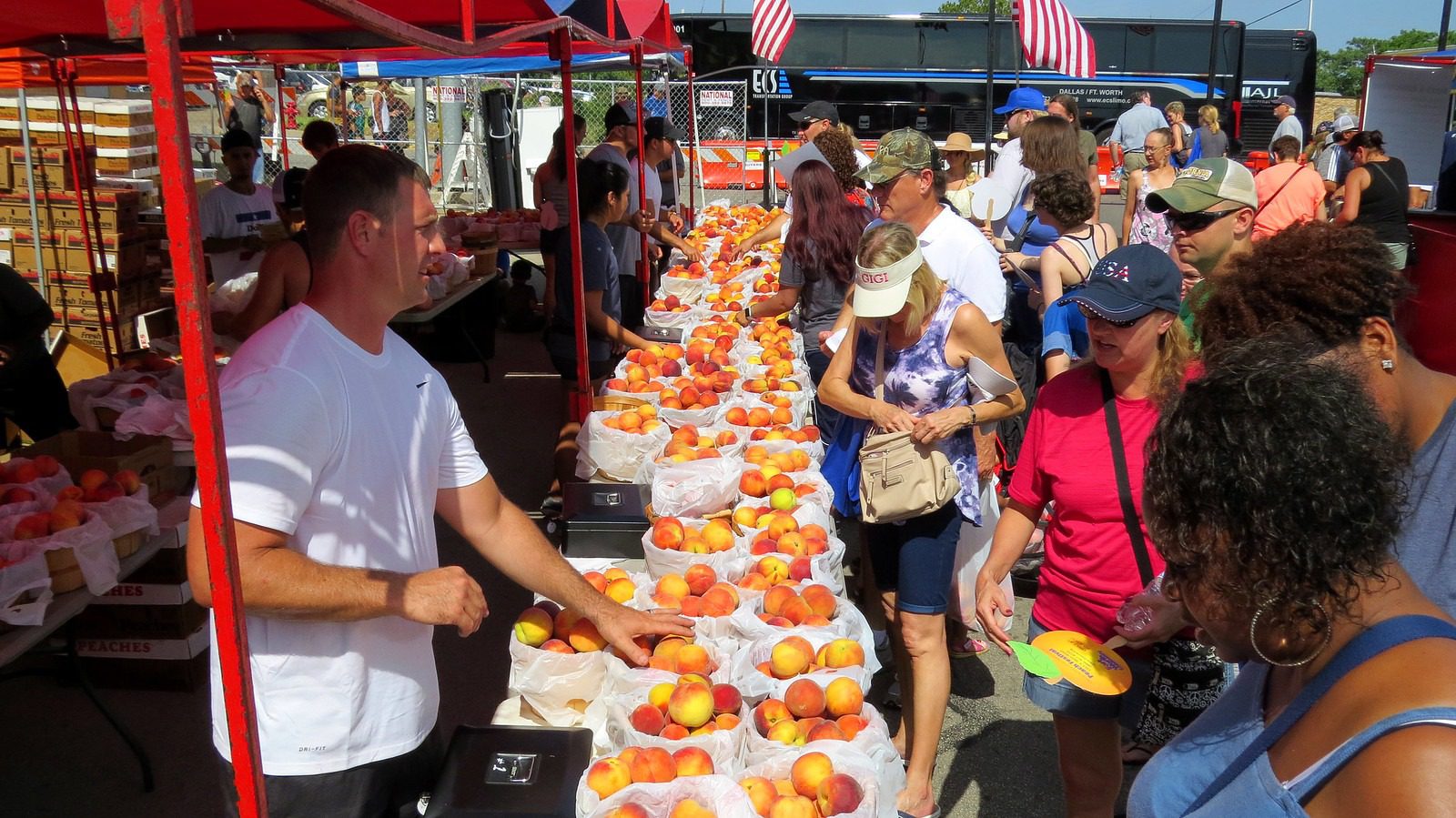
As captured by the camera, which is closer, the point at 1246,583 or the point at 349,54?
the point at 1246,583

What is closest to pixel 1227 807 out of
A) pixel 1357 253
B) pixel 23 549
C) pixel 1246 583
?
pixel 1246 583

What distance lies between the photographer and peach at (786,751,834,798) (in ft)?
6.70

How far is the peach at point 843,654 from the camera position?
2.46 m

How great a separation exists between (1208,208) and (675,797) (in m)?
2.68

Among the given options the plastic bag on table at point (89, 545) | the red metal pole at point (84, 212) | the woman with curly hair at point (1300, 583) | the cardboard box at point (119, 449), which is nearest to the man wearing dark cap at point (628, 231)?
the cardboard box at point (119, 449)

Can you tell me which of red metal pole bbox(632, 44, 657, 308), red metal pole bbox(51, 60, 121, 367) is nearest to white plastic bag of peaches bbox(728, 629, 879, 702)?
red metal pole bbox(632, 44, 657, 308)

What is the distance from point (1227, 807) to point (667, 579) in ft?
5.57

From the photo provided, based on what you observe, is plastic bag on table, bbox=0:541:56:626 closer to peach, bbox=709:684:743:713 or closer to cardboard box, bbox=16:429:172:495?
cardboard box, bbox=16:429:172:495

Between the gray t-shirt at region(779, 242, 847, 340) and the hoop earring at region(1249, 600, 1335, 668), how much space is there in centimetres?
382

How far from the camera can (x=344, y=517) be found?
1914 mm

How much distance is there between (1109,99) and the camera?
22.4 m

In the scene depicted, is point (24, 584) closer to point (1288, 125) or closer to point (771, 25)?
point (771, 25)

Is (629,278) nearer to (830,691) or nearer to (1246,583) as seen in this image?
(830,691)

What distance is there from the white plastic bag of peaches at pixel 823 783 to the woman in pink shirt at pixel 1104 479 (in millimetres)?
596
